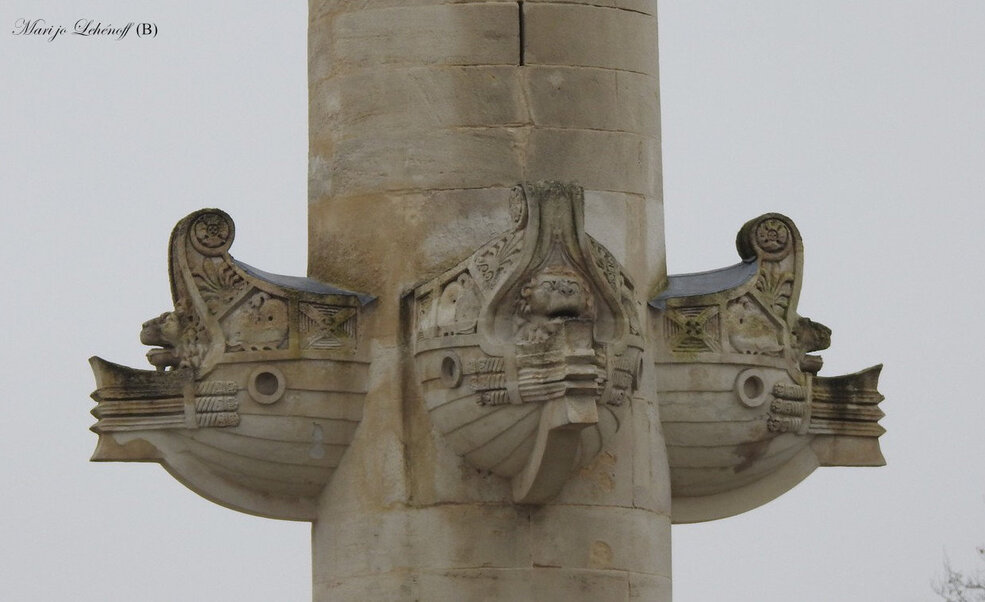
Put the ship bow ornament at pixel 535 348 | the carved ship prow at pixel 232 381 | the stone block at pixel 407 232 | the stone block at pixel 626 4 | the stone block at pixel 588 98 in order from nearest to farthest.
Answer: the ship bow ornament at pixel 535 348 < the carved ship prow at pixel 232 381 < the stone block at pixel 407 232 < the stone block at pixel 588 98 < the stone block at pixel 626 4

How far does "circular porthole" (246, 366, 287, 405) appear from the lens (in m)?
26.4

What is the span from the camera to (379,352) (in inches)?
1049

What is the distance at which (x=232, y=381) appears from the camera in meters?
26.3

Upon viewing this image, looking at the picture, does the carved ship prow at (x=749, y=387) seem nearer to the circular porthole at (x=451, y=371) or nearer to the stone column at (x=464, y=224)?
the stone column at (x=464, y=224)

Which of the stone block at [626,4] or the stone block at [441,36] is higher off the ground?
the stone block at [626,4]

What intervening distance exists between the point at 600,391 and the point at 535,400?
1.44 feet

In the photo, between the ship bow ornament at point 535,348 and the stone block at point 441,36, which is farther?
the stone block at point 441,36

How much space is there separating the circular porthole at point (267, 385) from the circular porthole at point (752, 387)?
3.30m

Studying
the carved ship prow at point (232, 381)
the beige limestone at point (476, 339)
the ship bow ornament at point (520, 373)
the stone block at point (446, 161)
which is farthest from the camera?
the stone block at point (446, 161)

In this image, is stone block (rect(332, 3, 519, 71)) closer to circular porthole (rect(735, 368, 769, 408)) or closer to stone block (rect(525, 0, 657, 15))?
stone block (rect(525, 0, 657, 15))

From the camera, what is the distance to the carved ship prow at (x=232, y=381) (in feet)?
86.2

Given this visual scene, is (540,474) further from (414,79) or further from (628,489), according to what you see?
(414,79)

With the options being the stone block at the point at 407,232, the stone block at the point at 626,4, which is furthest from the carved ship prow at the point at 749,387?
the stone block at the point at 626,4

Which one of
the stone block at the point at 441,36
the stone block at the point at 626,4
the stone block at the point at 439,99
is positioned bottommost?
the stone block at the point at 439,99
